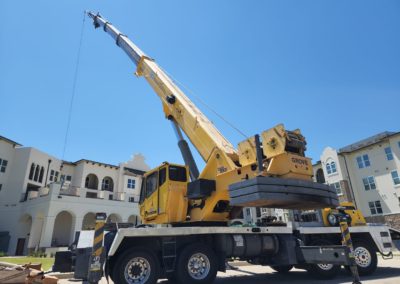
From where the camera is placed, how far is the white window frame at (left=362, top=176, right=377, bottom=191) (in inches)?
1527

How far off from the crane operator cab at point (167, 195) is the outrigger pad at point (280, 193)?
2.56m

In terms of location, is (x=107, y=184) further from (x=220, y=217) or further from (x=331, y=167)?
(x=220, y=217)

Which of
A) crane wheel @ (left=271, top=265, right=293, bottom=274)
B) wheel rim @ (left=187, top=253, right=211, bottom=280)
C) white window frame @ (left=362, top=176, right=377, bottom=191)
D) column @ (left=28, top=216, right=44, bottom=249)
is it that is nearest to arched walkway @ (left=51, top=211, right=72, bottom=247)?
column @ (left=28, top=216, right=44, bottom=249)

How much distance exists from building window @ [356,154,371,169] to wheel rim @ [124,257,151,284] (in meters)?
39.5

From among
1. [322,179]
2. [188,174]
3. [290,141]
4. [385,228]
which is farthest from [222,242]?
[322,179]

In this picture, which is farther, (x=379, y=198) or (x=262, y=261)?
(x=379, y=198)

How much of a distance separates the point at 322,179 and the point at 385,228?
36.5 meters

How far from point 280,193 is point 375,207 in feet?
122

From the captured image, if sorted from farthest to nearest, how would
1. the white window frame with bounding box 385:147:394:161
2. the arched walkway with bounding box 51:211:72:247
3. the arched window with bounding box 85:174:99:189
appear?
the arched window with bounding box 85:174:99:189 < the white window frame with bounding box 385:147:394:161 < the arched walkway with bounding box 51:211:72:247

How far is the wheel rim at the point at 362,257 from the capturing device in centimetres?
1110

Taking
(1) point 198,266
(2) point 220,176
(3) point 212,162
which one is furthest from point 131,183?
(1) point 198,266

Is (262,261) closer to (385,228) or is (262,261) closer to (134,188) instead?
(385,228)

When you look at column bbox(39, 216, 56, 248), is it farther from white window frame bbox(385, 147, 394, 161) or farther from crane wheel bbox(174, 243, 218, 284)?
white window frame bbox(385, 147, 394, 161)

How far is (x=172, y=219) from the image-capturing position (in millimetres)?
10016
